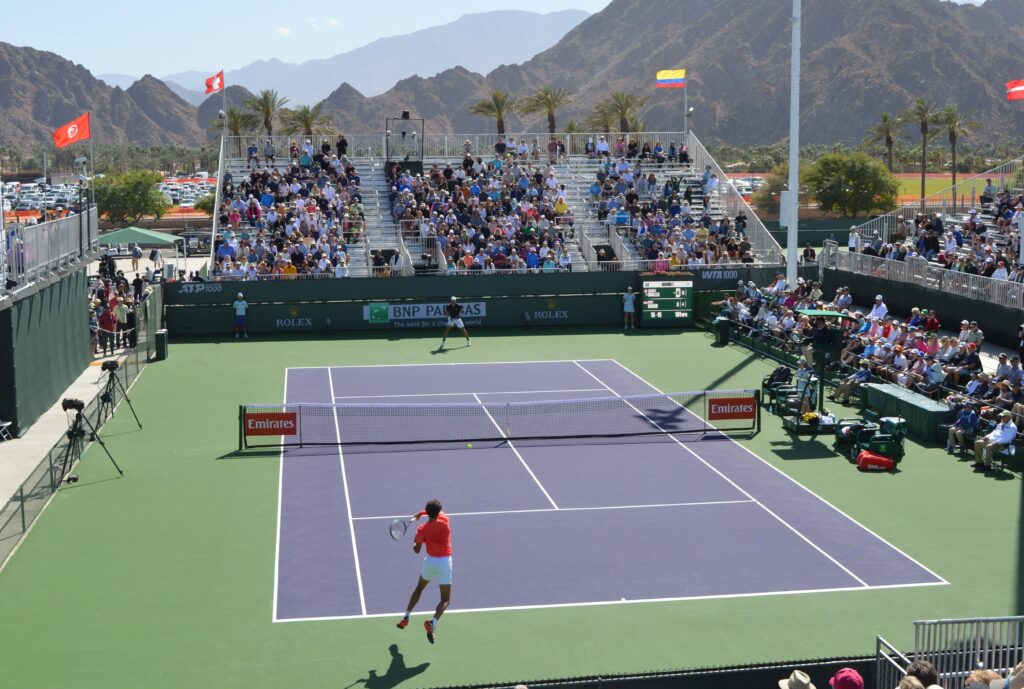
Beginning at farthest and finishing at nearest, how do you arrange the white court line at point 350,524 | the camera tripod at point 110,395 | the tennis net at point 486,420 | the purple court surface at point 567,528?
1. the camera tripod at point 110,395
2. the tennis net at point 486,420
3. the purple court surface at point 567,528
4. the white court line at point 350,524

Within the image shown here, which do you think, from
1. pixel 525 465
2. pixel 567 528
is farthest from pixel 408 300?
pixel 567 528

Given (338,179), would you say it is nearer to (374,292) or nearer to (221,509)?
(374,292)

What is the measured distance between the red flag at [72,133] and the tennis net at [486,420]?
333 inches

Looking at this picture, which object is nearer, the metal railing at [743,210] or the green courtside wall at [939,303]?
the green courtside wall at [939,303]

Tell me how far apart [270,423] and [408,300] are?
15.7 m

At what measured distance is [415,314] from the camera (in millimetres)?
39656

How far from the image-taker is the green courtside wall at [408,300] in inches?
1513

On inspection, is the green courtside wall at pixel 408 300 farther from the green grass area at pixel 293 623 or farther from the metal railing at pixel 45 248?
the green grass area at pixel 293 623

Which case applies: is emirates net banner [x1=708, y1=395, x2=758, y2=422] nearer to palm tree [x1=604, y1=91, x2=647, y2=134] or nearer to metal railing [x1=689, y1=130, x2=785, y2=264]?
→ metal railing [x1=689, y1=130, x2=785, y2=264]

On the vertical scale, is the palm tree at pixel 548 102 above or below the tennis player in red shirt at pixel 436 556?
above

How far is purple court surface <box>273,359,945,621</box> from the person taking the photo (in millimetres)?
16688

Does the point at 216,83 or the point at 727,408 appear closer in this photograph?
the point at 727,408

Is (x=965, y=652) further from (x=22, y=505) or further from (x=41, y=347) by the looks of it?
(x=41, y=347)

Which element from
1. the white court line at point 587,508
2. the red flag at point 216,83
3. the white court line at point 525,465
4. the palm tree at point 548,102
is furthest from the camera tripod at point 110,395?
the palm tree at point 548,102
